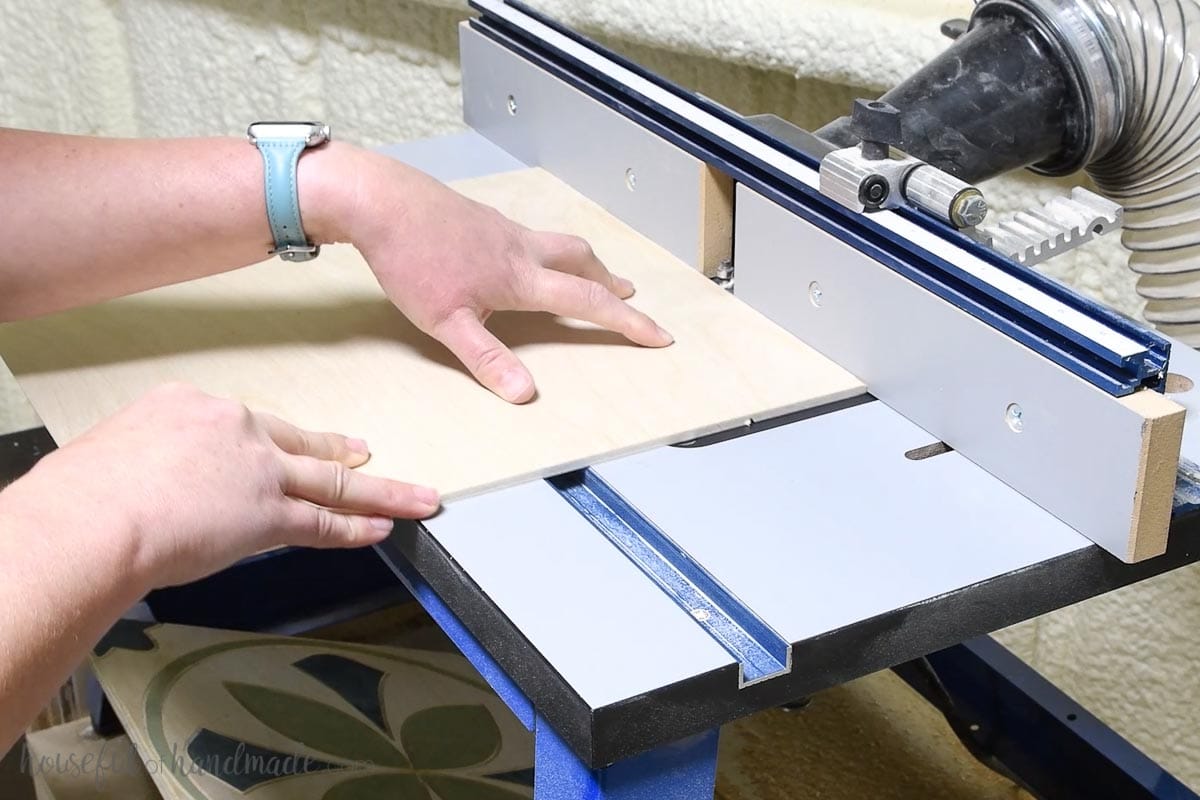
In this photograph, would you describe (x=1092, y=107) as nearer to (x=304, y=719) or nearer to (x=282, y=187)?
(x=282, y=187)

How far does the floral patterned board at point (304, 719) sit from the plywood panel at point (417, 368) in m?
0.37

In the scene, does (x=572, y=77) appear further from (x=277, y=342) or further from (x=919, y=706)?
(x=919, y=706)

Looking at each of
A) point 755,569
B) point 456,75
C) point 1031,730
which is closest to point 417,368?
point 755,569

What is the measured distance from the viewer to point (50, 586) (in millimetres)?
664

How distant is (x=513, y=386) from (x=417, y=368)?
9 cm

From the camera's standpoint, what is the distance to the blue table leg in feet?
2.19

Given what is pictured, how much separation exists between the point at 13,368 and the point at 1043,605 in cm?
68

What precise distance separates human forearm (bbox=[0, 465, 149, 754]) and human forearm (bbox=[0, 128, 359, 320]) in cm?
27

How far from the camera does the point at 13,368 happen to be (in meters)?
0.93

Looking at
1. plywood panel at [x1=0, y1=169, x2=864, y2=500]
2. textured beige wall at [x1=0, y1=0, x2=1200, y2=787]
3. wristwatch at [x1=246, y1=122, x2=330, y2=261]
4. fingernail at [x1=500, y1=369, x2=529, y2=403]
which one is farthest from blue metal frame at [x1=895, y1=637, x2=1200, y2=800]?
wristwatch at [x1=246, y1=122, x2=330, y2=261]

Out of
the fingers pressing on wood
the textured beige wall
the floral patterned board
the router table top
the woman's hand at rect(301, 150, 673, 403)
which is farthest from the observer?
the textured beige wall

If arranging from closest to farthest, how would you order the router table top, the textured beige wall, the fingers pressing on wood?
the router table top
the fingers pressing on wood
the textured beige wall

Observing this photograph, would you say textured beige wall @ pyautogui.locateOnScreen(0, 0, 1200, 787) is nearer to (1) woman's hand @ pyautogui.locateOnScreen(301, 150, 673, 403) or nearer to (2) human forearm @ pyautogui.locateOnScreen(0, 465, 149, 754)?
(1) woman's hand @ pyautogui.locateOnScreen(301, 150, 673, 403)

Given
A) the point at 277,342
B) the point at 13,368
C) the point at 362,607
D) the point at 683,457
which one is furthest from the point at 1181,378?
the point at 362,607
